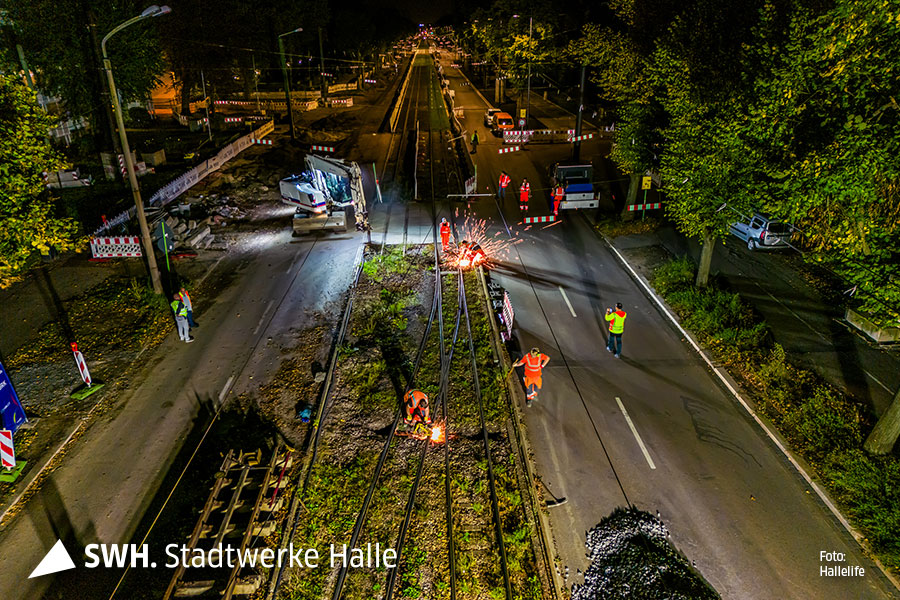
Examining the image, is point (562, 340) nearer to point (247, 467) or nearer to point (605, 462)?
point (605, 462)

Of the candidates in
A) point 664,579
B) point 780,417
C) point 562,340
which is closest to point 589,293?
point 562,340

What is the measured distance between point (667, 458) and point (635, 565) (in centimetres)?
298

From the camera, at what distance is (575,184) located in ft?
86.6

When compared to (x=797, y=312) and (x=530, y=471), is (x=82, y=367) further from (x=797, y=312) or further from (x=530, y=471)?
(x=797, y=312)

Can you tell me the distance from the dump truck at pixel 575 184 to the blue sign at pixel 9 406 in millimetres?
21755

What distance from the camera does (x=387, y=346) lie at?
14.8m

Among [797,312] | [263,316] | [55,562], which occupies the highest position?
[797,312]

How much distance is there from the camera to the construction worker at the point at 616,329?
13.5m

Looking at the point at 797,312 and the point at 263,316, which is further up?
the point at 797,312

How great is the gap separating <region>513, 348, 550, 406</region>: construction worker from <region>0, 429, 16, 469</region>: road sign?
11044 millimetres

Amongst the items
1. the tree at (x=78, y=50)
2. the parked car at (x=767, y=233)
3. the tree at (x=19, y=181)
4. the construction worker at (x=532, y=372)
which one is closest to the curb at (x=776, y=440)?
the construction worker at (x=532, y=372)

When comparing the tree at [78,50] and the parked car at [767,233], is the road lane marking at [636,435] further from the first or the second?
the tree at [78,50]

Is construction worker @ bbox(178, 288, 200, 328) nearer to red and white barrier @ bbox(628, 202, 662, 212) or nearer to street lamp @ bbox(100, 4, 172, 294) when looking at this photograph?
street lamp @ bbox(100, 4, 172, 294)

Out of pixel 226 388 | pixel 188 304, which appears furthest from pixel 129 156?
pixel 226 388
